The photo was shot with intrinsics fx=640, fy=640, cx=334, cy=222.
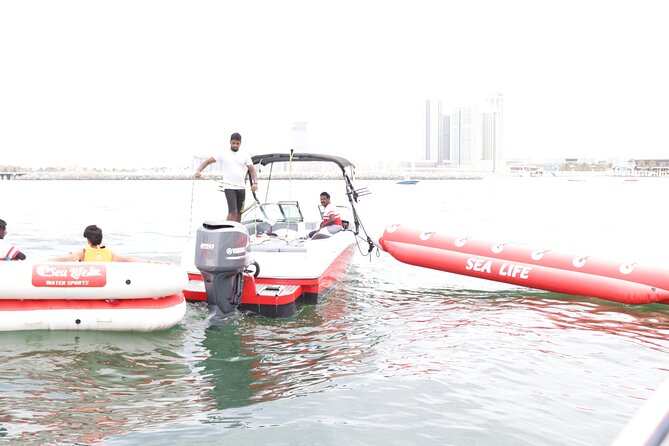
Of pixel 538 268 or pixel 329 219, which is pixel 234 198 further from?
pixel 538 268

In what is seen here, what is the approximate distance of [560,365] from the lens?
20.5 ft

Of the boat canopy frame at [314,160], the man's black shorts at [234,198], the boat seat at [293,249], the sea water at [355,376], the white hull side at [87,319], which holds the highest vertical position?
the boat canopy frame at [314,160]

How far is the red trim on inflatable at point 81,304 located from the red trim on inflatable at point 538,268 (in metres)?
4.92

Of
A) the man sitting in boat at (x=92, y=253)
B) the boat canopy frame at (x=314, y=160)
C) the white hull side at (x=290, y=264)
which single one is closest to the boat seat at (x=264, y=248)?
the white hull side at (x=290, y=264)

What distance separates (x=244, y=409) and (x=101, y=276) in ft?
7.91

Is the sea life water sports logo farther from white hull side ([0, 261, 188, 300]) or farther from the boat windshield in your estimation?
the boat windshield

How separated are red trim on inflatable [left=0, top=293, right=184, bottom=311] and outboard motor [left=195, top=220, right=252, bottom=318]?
0.51 meters

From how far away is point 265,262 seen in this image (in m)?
7.75

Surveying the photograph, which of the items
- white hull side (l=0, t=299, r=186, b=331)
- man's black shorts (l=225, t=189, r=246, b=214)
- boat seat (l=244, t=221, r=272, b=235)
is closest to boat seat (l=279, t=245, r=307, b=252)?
man's black shorts (l=225, t=189, r=246, b=214)

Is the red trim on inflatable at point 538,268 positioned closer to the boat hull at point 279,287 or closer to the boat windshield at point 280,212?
the boat windshield at point 280,212

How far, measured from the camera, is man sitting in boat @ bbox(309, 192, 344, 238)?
10.0m

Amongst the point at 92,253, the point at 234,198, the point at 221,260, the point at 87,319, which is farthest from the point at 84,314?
the point at 234,198

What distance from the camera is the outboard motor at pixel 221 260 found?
6598mm

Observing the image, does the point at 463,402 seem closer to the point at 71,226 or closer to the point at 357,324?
the point at 357,324
